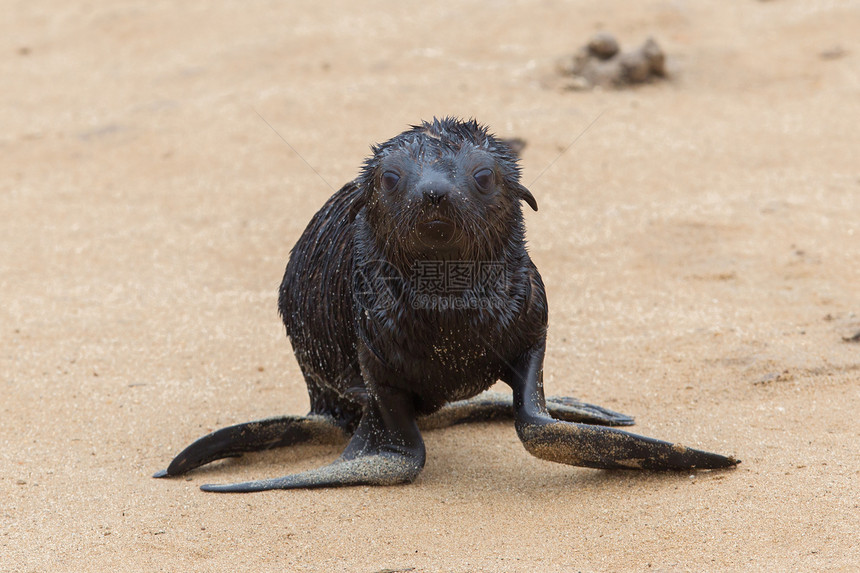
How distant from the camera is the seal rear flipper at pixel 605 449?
146 inches

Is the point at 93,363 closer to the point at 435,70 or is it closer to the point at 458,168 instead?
the point at 458,168

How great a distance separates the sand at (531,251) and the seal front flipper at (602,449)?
3.9 inches

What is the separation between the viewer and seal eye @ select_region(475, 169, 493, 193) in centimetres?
375

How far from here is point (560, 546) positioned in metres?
3.38

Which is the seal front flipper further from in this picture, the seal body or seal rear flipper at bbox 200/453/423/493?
seal rear flipper at bbox 200/453/423/493

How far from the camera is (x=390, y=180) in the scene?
3.75m

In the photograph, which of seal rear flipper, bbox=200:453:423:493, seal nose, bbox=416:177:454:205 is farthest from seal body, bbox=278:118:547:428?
seal rear flipper, bbox=200:453:423:493

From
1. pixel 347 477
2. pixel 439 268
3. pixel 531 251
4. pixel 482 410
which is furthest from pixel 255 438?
pixel 531 251

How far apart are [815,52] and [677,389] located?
18.2ft

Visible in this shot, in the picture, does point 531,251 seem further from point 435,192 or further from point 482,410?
point 435,192

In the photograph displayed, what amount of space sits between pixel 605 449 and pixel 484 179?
1.05 m

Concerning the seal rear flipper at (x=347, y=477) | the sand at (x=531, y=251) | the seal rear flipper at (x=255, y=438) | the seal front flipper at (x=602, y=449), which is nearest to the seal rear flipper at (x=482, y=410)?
the sand at (x=531, y=251)

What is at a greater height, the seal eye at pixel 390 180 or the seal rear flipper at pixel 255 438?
the seal eye at pixel 390 180

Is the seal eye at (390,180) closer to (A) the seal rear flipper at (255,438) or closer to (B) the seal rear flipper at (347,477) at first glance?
(B) the seal rear flipper at (347,477)
